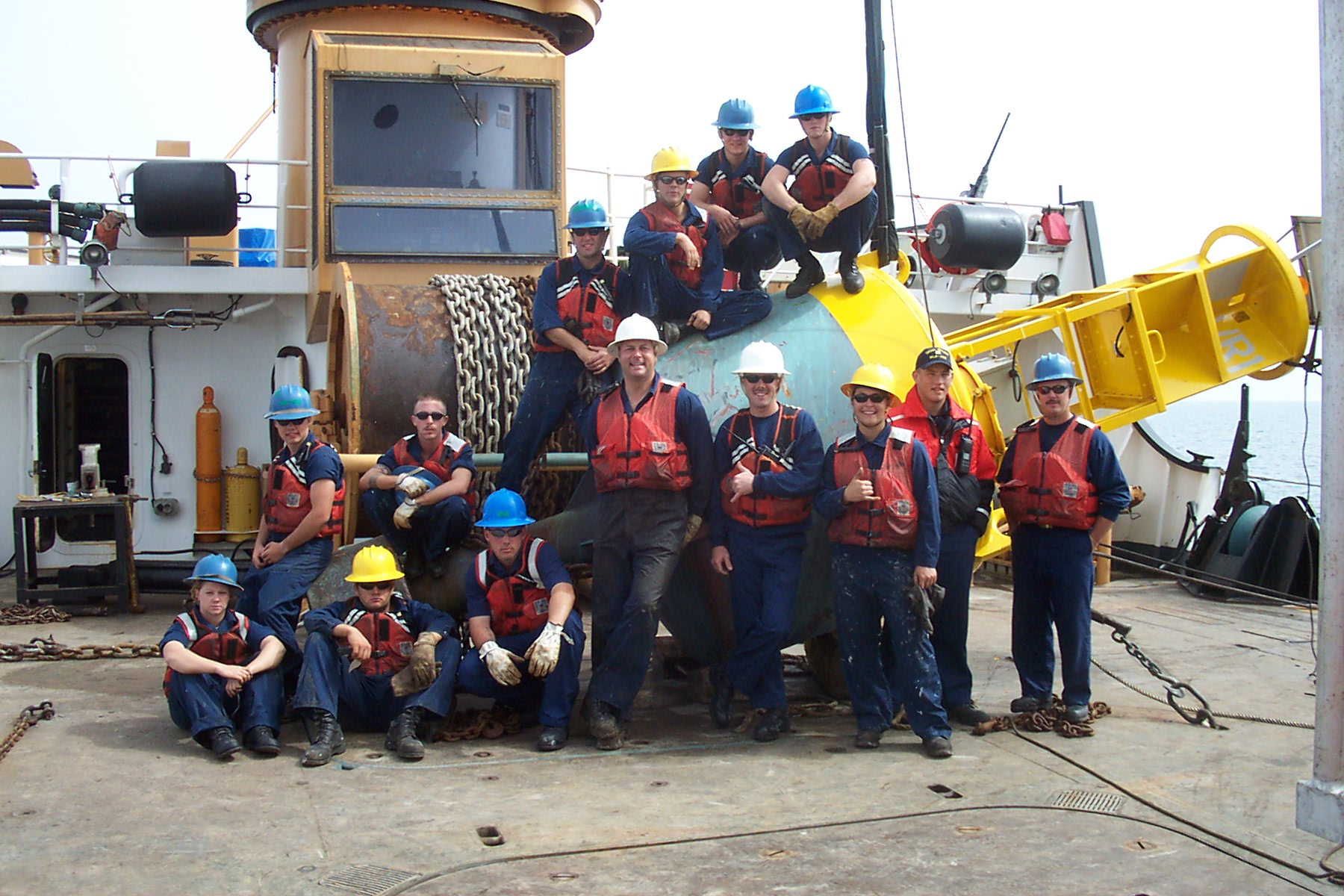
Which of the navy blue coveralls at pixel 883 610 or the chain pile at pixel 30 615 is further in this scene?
the chain pile at pixel 30 615

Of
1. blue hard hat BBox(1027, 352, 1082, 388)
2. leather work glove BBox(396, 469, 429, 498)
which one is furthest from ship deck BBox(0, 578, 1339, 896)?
blue hard hat BBox(1027, 352, 1082, 388)

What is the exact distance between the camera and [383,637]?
6309 millimetres

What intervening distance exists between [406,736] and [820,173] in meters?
3.62

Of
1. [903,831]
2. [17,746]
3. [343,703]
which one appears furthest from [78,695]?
[903,831]

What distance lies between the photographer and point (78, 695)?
7094 millimetres

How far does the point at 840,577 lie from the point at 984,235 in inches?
284

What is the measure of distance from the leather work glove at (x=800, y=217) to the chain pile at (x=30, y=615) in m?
6.60

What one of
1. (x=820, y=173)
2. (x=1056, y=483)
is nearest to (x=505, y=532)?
(x=820, y=173)

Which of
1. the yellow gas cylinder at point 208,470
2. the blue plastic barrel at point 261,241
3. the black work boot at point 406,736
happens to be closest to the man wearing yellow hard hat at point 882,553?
the black work boot at point 406,736

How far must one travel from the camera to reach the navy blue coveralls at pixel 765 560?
612 centimetres

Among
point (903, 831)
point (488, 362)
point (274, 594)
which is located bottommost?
point (903, 831)

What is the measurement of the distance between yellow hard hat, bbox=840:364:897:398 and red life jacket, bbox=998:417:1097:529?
0.97 meters

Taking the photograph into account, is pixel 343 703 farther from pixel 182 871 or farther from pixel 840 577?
pixel 840 577

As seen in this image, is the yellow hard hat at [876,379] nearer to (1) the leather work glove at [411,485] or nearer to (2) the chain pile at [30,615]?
(1) the leather work glove at [411,485]
